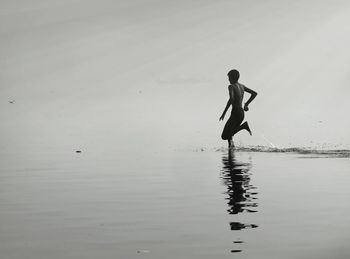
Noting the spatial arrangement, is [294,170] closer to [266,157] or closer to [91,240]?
[266,157]

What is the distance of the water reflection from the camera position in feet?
38.8

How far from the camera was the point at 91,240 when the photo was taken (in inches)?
380

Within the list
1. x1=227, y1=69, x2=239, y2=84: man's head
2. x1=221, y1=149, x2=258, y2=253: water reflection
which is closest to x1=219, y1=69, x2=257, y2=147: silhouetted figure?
x1=227, y1=69, x2=239, y2=84: man's head

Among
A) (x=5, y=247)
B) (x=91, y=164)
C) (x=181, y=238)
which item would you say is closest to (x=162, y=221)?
(x=181, y=238)

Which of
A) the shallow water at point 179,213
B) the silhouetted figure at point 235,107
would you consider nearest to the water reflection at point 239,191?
the shallow water at point 179,213

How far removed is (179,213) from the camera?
39.3ft

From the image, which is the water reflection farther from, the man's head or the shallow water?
the man's head

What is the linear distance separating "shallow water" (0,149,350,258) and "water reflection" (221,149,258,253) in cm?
2

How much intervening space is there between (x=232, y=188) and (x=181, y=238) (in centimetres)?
573

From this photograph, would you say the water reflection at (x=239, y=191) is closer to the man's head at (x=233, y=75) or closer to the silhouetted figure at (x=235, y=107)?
the silhouetted figure at (x=235, y=107)

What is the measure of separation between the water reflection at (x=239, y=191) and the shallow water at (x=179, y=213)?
2 cm

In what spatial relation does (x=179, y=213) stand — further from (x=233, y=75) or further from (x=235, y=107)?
(x=235, y=107)

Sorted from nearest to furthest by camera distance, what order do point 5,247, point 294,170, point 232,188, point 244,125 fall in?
point 5,247 < point 232,188 < point 294,170 < point 244,125

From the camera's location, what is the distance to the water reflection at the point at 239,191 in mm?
11838
